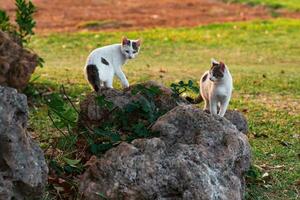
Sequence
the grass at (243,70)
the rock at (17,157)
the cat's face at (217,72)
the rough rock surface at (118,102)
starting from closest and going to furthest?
the rock at (17,157)
the rough rock surface at (118,102)
the cat's face at (217,72)
the grass at (243,70)

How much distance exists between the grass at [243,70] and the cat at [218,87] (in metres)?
0.63

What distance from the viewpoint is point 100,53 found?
7.27 m

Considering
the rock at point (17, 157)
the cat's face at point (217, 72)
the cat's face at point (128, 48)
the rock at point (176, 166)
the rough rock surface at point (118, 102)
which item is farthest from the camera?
the cat's face at point (128, 48)

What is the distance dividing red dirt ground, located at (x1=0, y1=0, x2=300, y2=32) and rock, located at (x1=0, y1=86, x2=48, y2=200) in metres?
13.1

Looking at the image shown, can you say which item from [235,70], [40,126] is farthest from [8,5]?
[40,126]

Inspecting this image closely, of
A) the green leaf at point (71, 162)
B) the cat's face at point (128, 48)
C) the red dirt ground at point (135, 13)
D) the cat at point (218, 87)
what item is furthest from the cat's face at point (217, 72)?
the red dirt ground at point (135, 13)

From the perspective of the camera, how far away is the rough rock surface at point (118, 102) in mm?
6312

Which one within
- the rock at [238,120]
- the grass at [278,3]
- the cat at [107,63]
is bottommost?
the grass at [278,3]

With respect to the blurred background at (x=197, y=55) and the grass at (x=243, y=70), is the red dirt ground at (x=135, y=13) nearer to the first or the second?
the blurred background at (x=197, y=55)

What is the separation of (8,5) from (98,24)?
169 inches

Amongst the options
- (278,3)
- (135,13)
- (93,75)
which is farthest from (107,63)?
(278,3)

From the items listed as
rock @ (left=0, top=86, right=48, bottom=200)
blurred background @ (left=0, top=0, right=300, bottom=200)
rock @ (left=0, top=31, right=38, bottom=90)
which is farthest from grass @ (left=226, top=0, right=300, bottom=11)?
rock @ (left=0, top=86, right=48, bottom=200)

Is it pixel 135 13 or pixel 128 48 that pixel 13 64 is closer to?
pixel 128 48

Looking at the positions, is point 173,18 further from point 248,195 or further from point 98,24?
point 248,195
